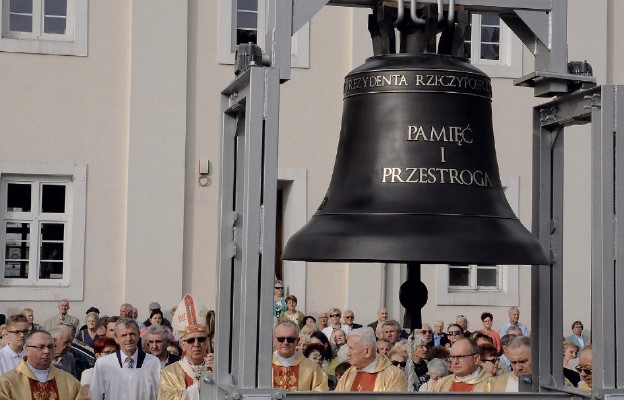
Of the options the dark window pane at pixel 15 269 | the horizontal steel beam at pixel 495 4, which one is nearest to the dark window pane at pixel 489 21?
the dark window pane at pixel 15 269

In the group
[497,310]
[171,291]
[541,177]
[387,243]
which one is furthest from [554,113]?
[497,310]

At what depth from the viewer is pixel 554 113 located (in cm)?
620

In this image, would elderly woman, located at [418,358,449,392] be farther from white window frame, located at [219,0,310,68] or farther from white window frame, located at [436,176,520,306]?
white window frame, located at [436,176,520,306]

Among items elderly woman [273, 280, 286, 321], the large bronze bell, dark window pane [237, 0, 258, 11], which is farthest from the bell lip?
dark window pane [237, 0, 258, 11]

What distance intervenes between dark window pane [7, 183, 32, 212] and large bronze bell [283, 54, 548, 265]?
15.1 m

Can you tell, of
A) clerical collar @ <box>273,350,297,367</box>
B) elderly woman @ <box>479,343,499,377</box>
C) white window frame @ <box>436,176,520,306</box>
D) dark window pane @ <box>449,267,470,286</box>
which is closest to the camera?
clerical collar @ <box>273,350,297,367</box>

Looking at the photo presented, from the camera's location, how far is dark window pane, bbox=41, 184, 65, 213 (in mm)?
20406

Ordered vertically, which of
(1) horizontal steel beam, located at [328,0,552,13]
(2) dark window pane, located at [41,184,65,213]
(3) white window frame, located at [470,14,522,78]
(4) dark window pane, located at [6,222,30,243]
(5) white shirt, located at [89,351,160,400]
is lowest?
(5) white shirt, located at [89,351,160,400]

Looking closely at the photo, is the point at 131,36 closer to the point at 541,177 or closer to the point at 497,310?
the point at 497,310

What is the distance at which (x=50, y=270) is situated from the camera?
20.3 meters

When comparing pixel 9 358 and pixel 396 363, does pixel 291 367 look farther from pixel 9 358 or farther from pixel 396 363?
pixel 9 358

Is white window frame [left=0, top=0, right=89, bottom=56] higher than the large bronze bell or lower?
higher

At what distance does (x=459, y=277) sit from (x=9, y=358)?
405 inches

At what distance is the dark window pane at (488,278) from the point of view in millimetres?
22109
